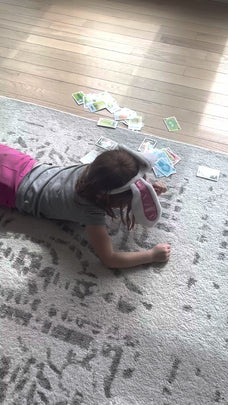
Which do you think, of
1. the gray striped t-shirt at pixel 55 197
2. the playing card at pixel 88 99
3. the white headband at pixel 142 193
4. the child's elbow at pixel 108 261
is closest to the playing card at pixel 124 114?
A: the playing card at pixel 88 99

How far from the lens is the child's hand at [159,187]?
179cm

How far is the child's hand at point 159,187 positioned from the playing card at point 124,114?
603 mm

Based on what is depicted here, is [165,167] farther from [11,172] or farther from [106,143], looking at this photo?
[11,172]

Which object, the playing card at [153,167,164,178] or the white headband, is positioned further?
the playing card at [153,167,164,178]

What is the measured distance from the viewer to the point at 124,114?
7.34ft

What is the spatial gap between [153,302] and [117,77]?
1.65m

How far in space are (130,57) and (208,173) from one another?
1.23m

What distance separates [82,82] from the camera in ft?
8.00

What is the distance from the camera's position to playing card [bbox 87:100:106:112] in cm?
226

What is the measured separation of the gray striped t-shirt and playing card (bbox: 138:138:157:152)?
0.54m

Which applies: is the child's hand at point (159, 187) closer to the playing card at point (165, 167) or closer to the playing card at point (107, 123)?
the playing card at point (165, 167)

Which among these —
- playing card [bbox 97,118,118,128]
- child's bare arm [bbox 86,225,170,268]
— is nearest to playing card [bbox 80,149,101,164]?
playing card [bbox 97,118,118,128]

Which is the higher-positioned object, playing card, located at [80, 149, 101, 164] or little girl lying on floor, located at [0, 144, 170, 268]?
little girl lying on floor, located at [0, 144, 170, 268]

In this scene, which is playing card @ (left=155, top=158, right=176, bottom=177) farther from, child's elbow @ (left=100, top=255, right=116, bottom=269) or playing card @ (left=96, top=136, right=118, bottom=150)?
child's elbow @ (left=100, top=255, right=116, bottom=269)
